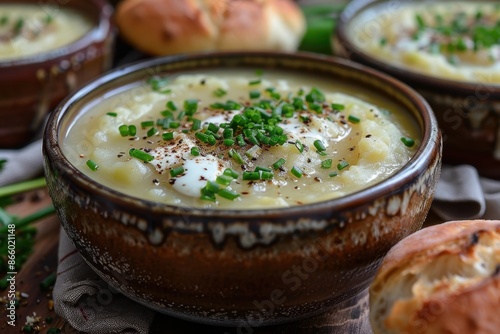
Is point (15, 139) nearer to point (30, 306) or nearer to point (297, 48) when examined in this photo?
point (30, 306)

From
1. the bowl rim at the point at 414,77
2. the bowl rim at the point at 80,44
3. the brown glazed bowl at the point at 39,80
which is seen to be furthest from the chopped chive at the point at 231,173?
the bowl rim at the point at 80,44

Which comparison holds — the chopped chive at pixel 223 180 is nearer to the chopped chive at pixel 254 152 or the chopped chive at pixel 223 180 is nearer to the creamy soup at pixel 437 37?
the chopped chive at pixel 254 152

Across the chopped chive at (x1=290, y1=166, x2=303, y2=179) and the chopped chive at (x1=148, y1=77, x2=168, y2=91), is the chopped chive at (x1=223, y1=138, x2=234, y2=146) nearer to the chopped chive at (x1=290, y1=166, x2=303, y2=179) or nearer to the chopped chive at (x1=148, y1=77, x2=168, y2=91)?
the chopped chive at (x1=290, y1=166, x2=303, y2=179)

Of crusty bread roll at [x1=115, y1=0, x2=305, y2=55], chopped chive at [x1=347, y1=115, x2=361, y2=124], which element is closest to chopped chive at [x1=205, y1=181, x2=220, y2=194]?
chopped chive at [x1=347, y1=115, x2=361, y2=124]

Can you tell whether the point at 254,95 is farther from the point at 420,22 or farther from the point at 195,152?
the point at 420,22

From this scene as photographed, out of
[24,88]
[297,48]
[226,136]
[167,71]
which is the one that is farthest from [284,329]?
[297,48]
